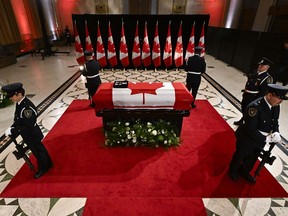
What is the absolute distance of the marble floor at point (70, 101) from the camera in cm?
196

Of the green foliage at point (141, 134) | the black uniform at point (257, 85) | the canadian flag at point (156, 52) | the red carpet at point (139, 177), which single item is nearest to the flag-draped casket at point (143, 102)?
the green foliage at point (141, 134)

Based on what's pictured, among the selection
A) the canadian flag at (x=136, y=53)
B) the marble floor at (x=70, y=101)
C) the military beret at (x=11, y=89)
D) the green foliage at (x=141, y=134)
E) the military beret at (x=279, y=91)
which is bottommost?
the marble floor at (x=70, y=101)

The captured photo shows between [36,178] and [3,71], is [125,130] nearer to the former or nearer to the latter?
[36,178]

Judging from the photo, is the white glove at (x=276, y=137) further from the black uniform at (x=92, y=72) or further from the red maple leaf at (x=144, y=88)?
the black uniform at (x=92, y=72)

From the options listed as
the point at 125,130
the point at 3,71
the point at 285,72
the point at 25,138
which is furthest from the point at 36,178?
the point at 285,72

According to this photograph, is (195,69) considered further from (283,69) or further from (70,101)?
(283,69)

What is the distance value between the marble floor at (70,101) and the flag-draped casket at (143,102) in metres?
1.21

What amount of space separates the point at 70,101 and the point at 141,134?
255 centimetres

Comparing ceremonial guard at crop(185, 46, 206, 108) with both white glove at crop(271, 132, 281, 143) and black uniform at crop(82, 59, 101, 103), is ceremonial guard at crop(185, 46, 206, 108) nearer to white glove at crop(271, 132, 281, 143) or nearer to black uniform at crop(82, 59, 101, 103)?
black uniform at crop(82, 59, 101, 103)

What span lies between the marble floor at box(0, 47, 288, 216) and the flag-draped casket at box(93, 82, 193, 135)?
1.21 meters

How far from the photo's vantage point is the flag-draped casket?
2.61 m

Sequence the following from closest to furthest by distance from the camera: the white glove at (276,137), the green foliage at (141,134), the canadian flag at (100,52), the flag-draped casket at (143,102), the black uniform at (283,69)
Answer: the white glove at (276,137), the flag-draped casket at (143,102), the green foliage at (141,134), the black uniform at (283,69), the canadian flag at (100,52)

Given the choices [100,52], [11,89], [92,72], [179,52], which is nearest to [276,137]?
[11,89]

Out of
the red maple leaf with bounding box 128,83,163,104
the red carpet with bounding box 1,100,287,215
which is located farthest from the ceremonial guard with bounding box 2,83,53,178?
the red maple leaf with bounding box 128,83,163,104
